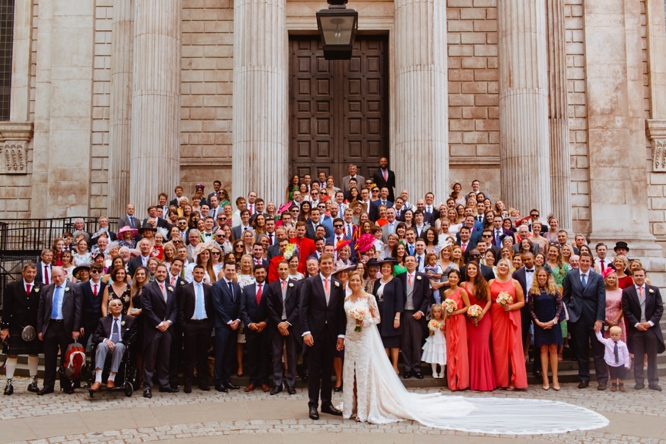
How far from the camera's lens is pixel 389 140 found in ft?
68.2

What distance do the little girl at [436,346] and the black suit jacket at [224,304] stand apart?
130 inches

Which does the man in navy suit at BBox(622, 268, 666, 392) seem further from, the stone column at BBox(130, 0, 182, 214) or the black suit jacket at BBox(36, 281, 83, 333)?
the stone column at BBox(130, 0, 182, 214)

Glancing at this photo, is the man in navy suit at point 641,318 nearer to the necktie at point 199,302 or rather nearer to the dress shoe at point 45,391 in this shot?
the necktie at point 199,302

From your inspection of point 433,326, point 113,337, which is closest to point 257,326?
point 113,337

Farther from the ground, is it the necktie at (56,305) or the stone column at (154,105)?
the stone column at (154,105)

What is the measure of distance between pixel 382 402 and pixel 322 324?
4.41 ft

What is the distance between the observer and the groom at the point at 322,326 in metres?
9.41

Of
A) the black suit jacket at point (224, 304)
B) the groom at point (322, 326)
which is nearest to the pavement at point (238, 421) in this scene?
the groom at point (322, 326)

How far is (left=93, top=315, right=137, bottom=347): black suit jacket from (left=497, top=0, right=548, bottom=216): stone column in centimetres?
1024

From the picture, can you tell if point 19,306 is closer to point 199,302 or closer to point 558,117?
point 199,302

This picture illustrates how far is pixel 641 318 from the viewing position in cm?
1191

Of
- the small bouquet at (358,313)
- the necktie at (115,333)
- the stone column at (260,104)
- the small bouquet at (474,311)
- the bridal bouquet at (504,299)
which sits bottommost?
the necktie at (115,333)

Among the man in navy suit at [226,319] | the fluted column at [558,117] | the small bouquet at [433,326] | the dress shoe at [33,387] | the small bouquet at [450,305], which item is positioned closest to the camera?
the dress shoe at [33,387]

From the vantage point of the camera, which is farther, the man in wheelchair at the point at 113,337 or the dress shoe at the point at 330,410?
the man in wheelchair at the point at 113,337
